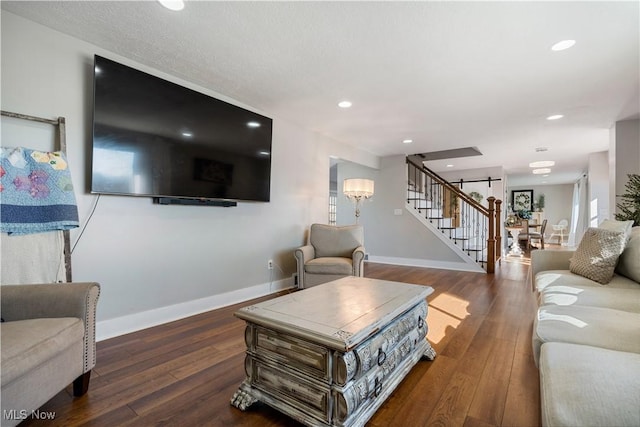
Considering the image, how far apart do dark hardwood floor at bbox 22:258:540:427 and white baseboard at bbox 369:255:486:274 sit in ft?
8.28

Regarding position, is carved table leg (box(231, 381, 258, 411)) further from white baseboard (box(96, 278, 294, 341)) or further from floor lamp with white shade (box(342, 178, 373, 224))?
floor lamp with white shade (box(342, 178, 373, 224))

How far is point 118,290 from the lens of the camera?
2.43 m

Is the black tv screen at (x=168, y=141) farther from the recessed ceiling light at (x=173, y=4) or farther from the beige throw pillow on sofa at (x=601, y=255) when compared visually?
the beige throw pillow on sofa at (x=601, y=255)

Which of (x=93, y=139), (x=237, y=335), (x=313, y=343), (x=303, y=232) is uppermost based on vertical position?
(x=93, y=139)

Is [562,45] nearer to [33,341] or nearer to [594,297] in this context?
[594,297]

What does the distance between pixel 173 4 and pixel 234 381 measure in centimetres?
232

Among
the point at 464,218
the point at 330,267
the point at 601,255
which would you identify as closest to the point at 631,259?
the point at 601,255

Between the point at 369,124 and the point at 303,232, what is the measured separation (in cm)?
179

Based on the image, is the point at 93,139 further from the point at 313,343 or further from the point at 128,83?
the point at 313,343

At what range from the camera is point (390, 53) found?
233cm

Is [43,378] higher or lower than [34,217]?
lower

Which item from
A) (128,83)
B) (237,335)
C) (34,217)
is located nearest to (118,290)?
(34,217)

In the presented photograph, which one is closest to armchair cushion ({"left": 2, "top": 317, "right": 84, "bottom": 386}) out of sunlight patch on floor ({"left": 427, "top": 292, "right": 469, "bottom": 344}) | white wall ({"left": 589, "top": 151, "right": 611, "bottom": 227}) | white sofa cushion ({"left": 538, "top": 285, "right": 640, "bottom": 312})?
sunlight patch on floor ({"left": 427, "top": 292, "right": 469, "bottom": 344})

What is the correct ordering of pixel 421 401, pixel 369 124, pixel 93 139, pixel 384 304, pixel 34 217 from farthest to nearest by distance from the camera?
pixel 369 124
pixel 93 139
pixel 34 217
pixel 384 304
pixel 421 401
